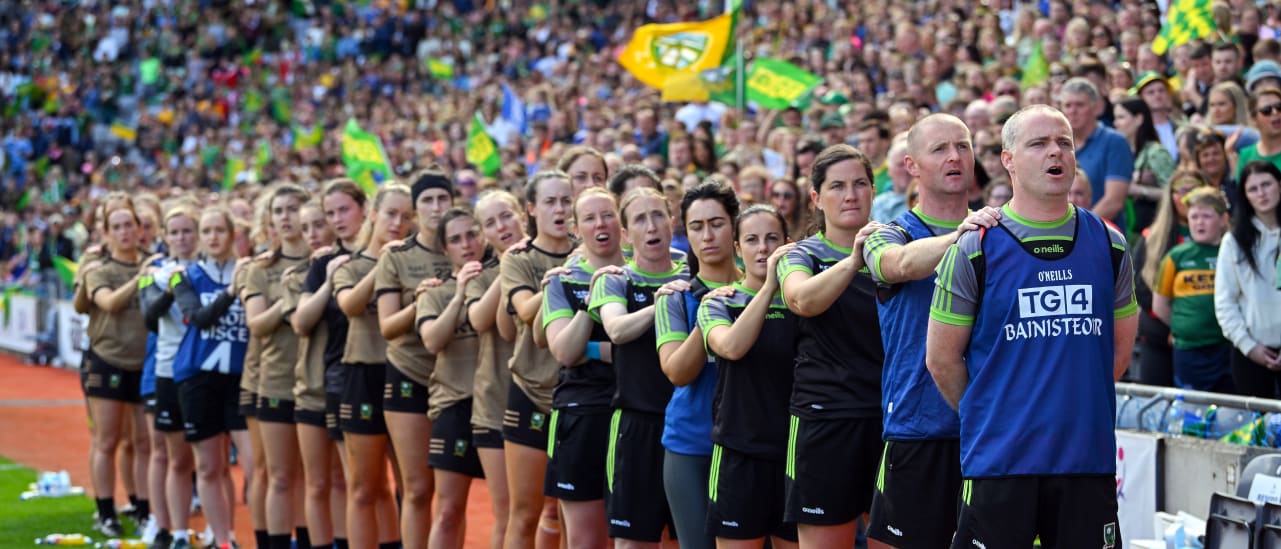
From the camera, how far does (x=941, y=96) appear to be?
527 inches

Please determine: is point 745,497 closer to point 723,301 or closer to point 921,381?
point 723,301

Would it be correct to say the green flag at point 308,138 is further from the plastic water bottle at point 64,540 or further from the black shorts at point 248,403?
the black shorts at point 248,403

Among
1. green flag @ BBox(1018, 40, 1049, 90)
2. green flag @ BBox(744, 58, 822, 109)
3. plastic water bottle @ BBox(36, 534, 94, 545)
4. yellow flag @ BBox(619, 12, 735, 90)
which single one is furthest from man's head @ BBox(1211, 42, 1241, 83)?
plastic water bottle @ BBox(36, 534, 94, 545)

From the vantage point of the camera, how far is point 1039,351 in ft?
14.1

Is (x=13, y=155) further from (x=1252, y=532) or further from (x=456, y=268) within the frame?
(x=1252, y=532)

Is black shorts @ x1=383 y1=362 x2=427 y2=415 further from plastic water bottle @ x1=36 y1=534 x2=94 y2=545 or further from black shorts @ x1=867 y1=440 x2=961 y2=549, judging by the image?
black shorts @ x1=867 y1=440 x2=961 y2=549

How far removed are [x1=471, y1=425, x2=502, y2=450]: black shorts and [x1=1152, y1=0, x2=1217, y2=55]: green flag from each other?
6.80 m

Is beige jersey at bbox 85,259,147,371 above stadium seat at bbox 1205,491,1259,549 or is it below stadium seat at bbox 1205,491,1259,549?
above

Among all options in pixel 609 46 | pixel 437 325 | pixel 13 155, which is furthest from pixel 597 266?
pixel 13 155

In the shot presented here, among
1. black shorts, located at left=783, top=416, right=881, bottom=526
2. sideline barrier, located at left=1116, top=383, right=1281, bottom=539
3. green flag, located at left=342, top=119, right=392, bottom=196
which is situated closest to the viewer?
black shorts, located at left=783, top=416, right=881, bottom=526

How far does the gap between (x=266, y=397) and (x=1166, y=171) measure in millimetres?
5752

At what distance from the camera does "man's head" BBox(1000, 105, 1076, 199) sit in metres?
4.25

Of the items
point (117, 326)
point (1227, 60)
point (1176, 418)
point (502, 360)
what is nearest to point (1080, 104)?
point (1227, 60)

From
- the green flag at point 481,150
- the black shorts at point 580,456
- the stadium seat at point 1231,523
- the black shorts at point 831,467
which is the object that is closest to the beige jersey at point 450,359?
the black shorts at point 580,456
